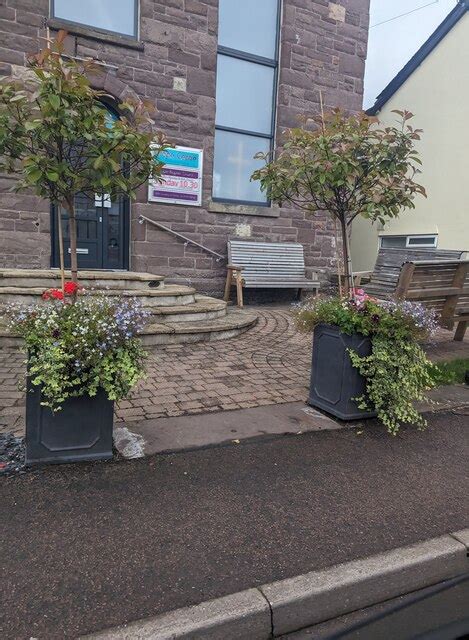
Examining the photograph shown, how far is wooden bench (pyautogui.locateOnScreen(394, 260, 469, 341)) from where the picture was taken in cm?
553

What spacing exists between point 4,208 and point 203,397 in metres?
4.93

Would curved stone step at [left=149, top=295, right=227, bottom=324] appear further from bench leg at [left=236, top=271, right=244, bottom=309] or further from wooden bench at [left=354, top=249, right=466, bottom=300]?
wooden bench at [left=354, top=249, right=466, bottom=300]

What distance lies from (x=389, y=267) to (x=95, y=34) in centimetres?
611

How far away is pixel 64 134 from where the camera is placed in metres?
2.79

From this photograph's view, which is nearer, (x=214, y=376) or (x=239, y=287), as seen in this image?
(x=214, y=376)

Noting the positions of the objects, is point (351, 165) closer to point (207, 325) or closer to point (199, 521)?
point (199, 521)

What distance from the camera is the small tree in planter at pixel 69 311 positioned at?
278 centimetres

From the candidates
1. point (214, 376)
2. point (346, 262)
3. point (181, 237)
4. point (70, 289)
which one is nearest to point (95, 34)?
point (181, 237)

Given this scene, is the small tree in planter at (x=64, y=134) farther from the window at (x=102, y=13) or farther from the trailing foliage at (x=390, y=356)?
the window at (x=102, y=13)

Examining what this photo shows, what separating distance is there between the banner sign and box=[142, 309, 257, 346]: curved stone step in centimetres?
256

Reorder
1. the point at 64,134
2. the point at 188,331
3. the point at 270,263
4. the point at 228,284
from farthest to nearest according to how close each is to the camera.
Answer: the point at 270,263 → the point at 228,284 → the point at 188,331 → the point at 64,134

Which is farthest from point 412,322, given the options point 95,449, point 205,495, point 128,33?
point 128,33

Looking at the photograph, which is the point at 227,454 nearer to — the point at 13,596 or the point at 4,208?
the point at 13,596

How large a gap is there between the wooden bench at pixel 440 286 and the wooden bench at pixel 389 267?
42.7 inches
